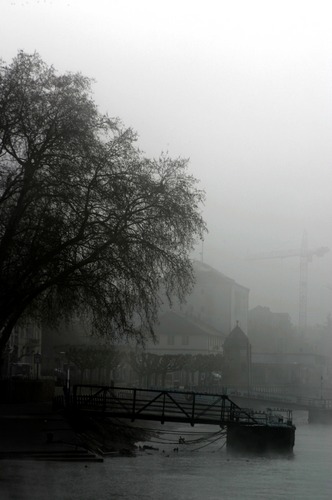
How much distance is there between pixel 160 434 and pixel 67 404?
12.1 metres

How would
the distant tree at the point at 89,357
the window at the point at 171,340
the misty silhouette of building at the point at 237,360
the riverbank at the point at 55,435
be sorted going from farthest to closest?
the window at the point at 171,340, the misty silhouette of building at the point at 237,360, the distant tree at the point at 89,357, the riverbank at the point at 55,435

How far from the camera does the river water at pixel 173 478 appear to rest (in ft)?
85.0

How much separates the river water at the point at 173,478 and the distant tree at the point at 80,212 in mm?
6262

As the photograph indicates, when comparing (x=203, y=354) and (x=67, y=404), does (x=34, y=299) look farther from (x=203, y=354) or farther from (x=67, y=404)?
(x=203, y=354)

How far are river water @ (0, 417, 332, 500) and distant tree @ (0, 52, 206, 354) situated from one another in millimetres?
6262

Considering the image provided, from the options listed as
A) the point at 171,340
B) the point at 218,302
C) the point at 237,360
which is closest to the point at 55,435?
the point at 218,302

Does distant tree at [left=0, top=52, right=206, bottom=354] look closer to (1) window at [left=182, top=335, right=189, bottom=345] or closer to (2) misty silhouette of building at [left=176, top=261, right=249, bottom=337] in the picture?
(2) misty silhouette of building at [left=176, top=261, right=249, bottom=337]

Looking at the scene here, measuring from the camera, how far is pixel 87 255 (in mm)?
39438

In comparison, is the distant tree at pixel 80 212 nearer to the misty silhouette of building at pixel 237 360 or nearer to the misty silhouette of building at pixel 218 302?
the misty silhouette of building at pixel 218 302

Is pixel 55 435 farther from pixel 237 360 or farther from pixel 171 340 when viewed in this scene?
pixel 237 360

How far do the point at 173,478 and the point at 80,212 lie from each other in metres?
11.0

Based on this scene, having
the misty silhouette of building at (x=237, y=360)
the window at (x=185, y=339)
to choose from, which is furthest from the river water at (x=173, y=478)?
the window at (x=185, y=339)

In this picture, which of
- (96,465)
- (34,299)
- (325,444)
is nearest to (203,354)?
(325,444)

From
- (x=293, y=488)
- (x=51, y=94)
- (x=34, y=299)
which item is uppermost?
(x=51, y=94)
